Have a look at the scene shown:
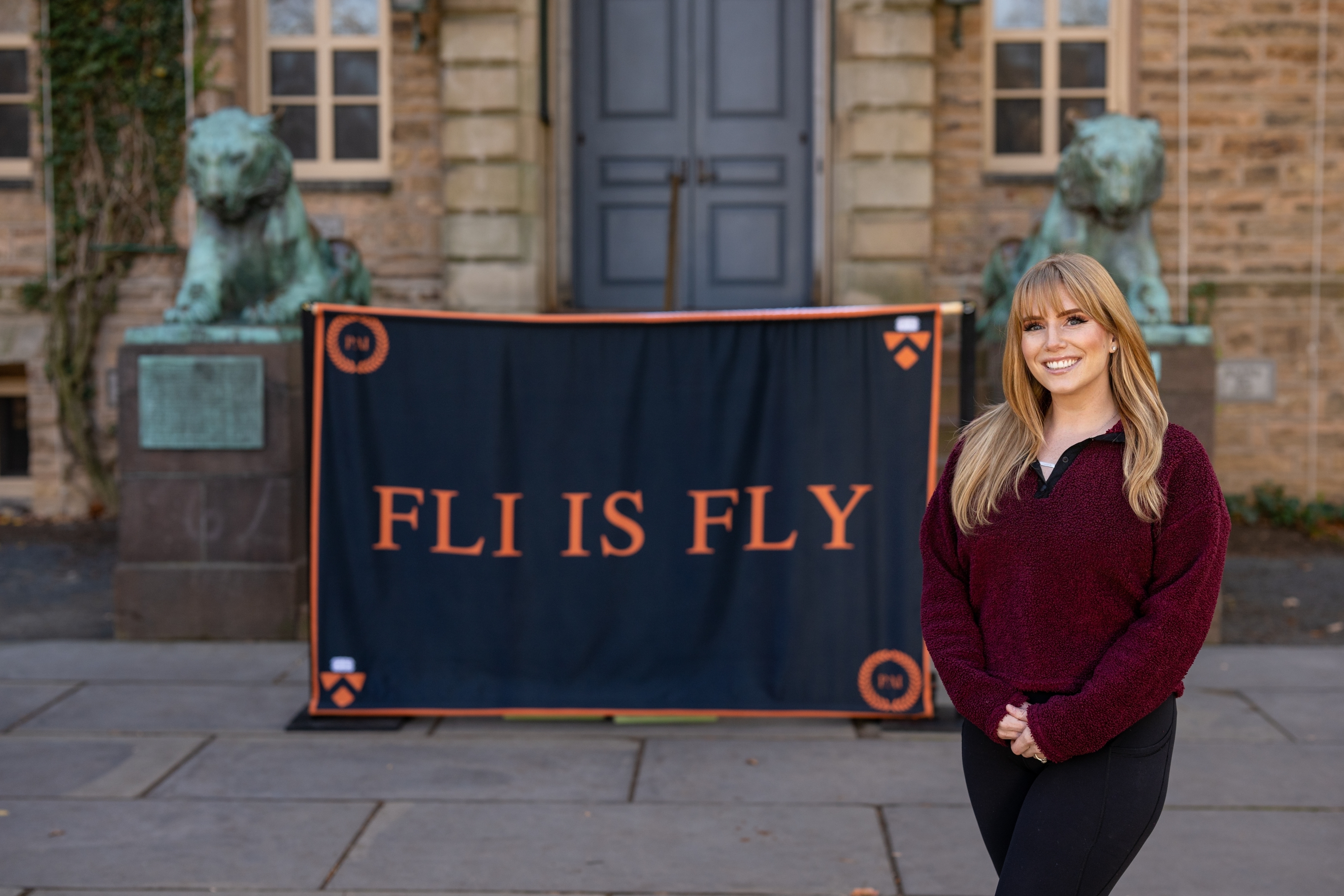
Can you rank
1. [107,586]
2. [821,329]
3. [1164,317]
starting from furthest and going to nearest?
[107,586] → [1164,317] → [821,329]

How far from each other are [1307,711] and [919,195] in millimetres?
5376

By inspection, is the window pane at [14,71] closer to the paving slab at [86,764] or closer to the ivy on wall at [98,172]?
the ivy on wall at [98,172]

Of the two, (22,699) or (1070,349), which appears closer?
(1070,349)

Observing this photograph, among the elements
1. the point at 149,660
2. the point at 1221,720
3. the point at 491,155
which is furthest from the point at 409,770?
the point at 491,155

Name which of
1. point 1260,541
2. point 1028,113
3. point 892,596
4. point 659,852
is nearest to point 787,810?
point 659,852

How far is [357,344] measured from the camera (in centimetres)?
460

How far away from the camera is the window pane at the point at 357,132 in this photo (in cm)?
1017

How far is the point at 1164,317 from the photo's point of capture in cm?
621

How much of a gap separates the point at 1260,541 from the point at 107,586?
297 inches

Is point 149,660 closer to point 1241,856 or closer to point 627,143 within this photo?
point 1241,856

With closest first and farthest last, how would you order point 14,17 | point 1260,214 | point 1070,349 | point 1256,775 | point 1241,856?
point 1070,349 → point 1241,856 → point 1256,775 → point 1260,214 → point 14,17

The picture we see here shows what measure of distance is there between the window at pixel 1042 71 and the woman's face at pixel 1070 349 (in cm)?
842

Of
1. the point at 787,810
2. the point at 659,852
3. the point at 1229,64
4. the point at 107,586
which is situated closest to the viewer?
the point at 659,852

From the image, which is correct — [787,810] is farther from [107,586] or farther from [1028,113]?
[1028,113]
